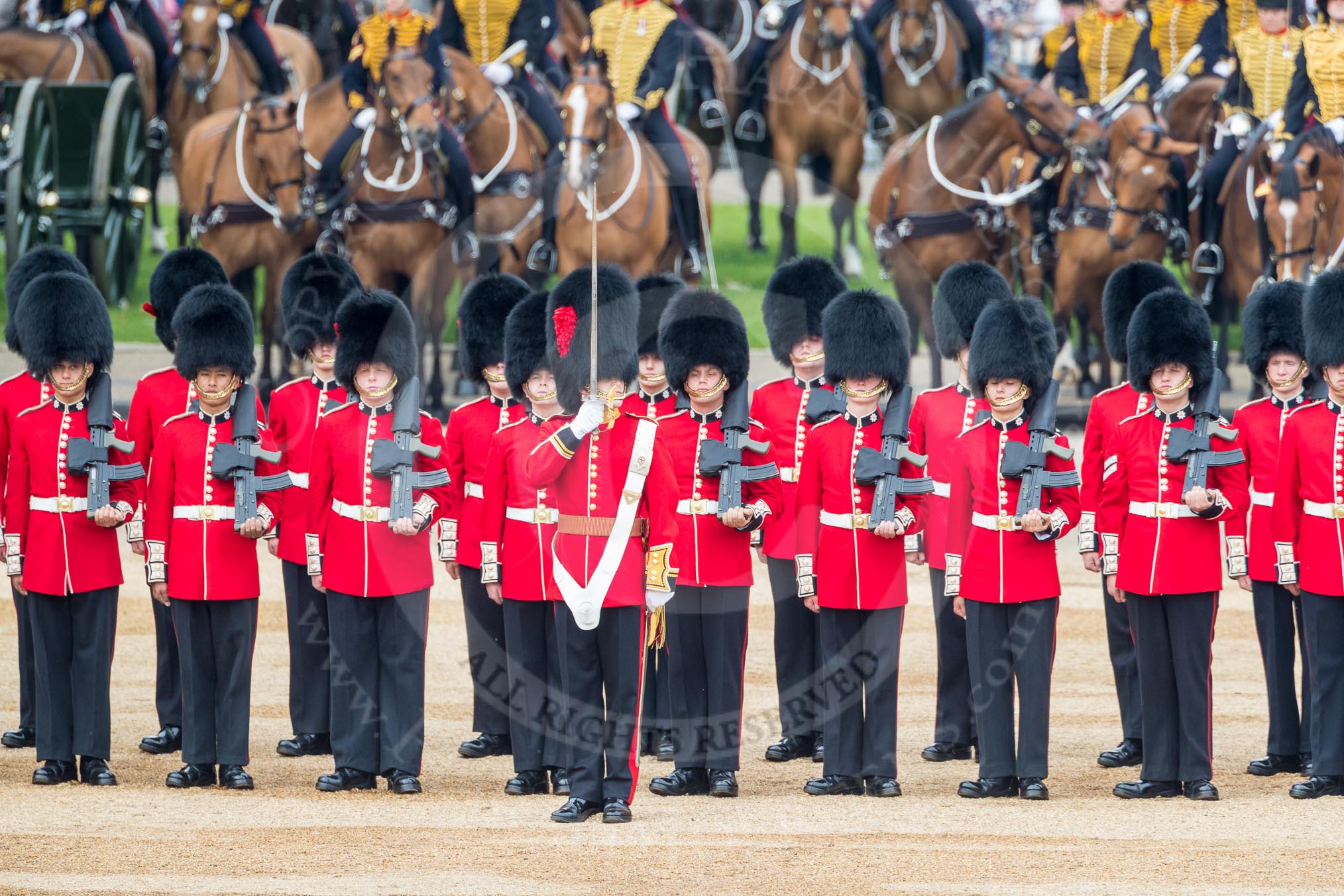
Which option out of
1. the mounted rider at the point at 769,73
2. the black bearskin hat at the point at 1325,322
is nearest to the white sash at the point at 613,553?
the black bearskin hat at the point at 1325,322

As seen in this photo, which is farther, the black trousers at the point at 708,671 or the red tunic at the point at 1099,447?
the red tunic at the point at 1099,447

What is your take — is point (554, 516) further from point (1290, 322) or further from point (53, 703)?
point (1290, 322)

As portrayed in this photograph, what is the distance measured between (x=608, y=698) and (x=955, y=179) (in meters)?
6.05

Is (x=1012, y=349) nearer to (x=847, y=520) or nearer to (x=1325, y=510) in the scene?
(x=847, y=520)

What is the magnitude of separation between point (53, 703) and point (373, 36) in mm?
5373

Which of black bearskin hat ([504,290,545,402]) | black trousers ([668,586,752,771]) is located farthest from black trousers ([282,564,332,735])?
black trousers ([668,586,752,771])

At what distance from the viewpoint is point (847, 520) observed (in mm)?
6047

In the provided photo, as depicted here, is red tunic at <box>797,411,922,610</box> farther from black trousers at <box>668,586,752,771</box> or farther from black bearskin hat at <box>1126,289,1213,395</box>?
black bearskin hat at <box>1126,289,1213,395</box>

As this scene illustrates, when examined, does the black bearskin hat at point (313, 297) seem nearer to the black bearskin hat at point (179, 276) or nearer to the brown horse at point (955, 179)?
the black bearskin hat at point (179, 276)

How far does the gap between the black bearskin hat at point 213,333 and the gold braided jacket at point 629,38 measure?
15.6 feet

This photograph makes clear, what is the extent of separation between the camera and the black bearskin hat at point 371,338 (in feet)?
20.2

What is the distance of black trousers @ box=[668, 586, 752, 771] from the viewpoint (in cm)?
598

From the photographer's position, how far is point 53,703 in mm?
→ 5992

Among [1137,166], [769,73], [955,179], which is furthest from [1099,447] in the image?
[769,73]
